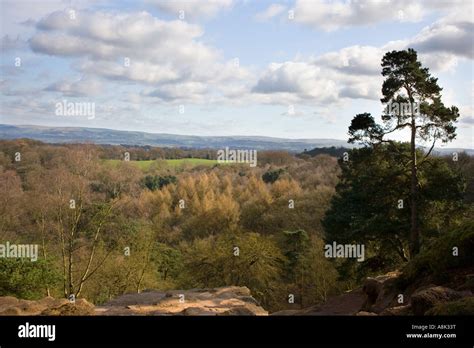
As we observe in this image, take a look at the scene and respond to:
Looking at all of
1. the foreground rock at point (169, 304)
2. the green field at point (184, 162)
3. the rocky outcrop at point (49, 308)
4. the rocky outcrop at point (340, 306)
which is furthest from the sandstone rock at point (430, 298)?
the green field at point (184, 162)

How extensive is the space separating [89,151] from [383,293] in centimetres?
1891

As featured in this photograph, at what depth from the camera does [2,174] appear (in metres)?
27.1

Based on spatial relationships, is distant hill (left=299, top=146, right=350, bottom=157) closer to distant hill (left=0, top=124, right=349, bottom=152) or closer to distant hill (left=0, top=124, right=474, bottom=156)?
distant hill (left=0, top=124, right=474, bottom=156)

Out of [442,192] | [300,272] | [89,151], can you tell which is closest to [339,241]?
[442,192]

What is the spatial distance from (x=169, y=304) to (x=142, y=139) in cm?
3773

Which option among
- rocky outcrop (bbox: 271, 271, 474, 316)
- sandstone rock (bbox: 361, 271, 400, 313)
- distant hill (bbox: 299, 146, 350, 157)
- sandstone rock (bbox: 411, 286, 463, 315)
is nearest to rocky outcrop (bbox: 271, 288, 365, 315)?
rocky outcrop (bbox: 271, 271, 474, 316)

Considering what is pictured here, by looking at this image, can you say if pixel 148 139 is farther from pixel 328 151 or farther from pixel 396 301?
pixel 396 301

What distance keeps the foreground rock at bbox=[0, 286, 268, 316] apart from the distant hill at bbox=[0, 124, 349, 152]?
39.3ft

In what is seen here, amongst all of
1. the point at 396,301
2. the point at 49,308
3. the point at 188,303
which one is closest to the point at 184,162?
the point at 188,303

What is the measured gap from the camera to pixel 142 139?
52.0m

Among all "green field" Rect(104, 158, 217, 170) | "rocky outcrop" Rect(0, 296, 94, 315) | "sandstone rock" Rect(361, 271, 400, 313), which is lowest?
"sandstone rock" Rect(361, 271, 400, 313)

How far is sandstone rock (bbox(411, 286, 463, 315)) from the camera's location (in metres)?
7.61

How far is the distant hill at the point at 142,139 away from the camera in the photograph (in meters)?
31.3
